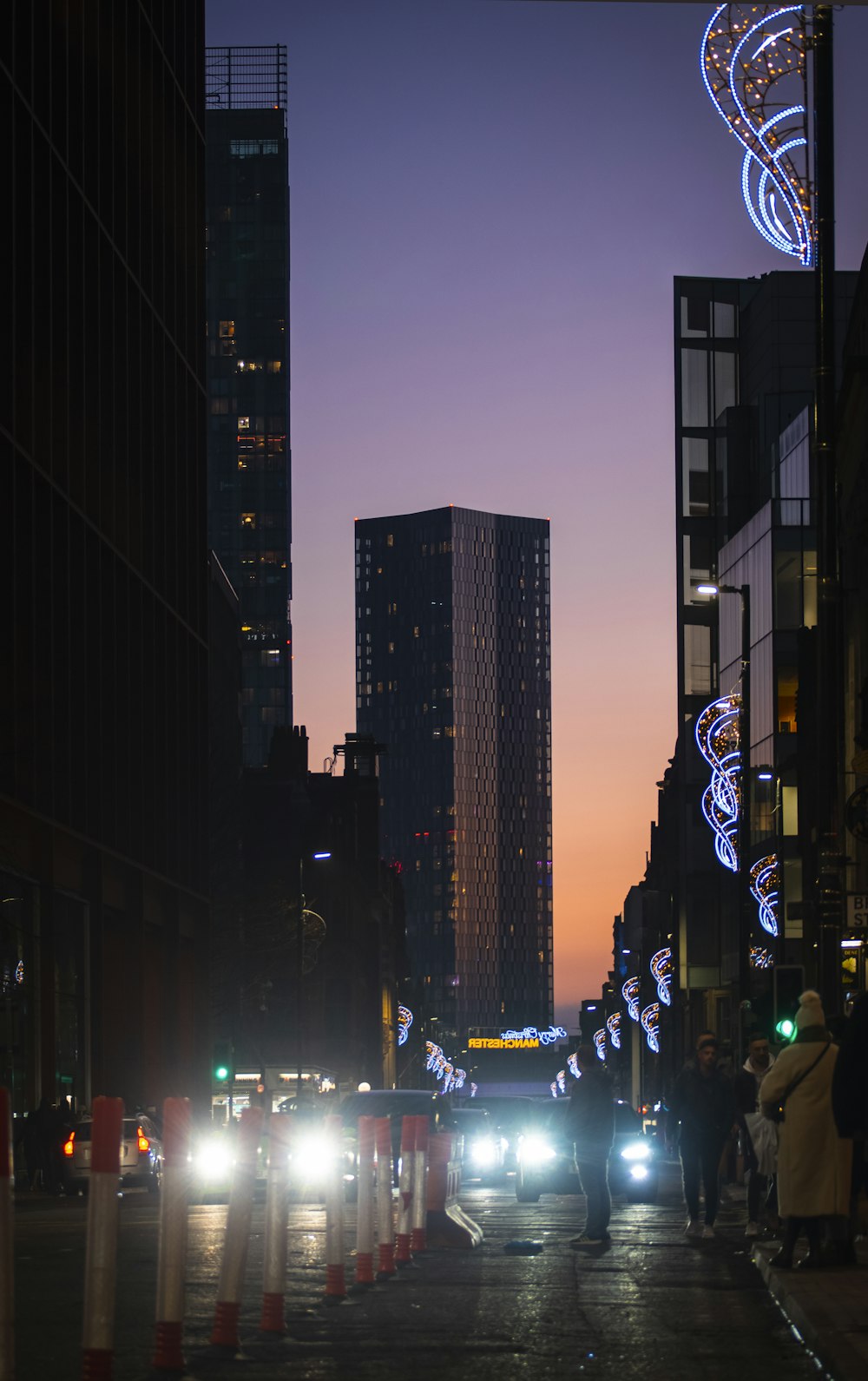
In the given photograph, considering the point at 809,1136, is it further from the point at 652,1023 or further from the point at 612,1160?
the point at 652,1023

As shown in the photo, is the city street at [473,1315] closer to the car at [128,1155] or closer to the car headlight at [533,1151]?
the car headlight at [533,1151]

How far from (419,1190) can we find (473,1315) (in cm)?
508

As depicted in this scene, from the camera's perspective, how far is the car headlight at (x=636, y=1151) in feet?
103

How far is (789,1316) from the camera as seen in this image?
13.2 metres

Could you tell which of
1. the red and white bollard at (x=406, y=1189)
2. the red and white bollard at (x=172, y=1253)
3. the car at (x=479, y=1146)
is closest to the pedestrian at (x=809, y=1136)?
the red and white bollard at (x=406, y=1189)

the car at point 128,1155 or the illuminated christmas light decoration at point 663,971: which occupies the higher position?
the illuminated christmas light decoration at point 663,971

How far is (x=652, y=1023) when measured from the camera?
106188 mm

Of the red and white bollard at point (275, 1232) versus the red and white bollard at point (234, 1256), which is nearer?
the red and white bollard at point (234, 1256)

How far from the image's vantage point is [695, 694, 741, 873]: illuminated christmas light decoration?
52875 mm

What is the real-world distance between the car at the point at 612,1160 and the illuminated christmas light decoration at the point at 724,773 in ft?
61.4

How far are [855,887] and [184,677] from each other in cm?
2549

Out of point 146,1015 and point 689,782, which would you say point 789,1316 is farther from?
point 689,782

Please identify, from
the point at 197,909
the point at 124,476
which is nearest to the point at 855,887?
the point at 124,476

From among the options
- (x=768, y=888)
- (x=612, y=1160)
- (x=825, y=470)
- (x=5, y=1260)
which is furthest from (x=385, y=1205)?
(x=768, y=888)
